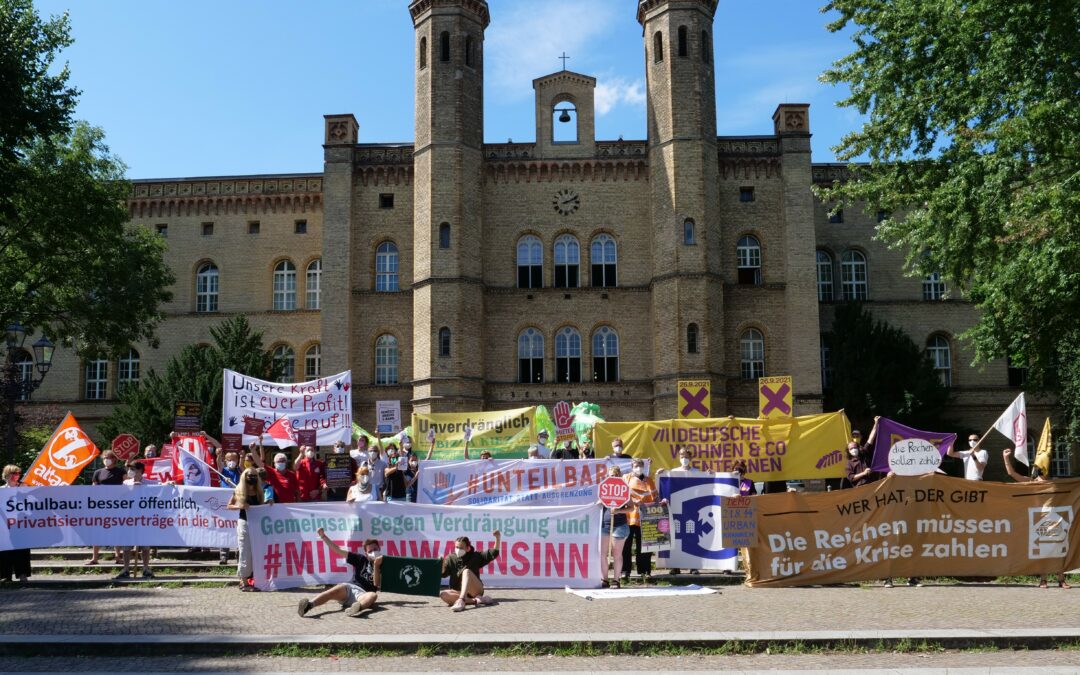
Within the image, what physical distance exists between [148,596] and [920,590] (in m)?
10.9

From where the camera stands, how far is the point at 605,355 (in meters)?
36.2

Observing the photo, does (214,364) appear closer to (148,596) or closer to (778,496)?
(148,596)

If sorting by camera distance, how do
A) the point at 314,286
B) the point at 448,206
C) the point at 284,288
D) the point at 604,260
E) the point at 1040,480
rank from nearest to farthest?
the point at 1040,480 → the point at 448,206 → the point at 604,260 → the point at 314,286 → the point at 284,288

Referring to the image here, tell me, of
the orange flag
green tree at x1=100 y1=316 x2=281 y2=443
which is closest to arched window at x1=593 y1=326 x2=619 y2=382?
green tree at x1=100 y1=316 x2=281 y2=443

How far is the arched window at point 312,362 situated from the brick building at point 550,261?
0.09 metres

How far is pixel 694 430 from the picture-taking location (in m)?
19.7

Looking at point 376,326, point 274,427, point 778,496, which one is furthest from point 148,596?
point 376,326

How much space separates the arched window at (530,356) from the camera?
3600cm

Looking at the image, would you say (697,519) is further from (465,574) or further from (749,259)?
(749,259)

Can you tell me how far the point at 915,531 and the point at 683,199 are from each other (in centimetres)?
2266

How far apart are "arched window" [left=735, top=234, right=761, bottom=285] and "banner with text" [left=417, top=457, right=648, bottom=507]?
2146 cm

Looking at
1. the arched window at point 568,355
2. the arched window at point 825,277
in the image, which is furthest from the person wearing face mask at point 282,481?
the arched window at point 825,277

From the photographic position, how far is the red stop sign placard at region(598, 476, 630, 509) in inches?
533

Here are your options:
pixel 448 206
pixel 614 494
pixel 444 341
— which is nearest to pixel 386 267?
pixel 448 206
